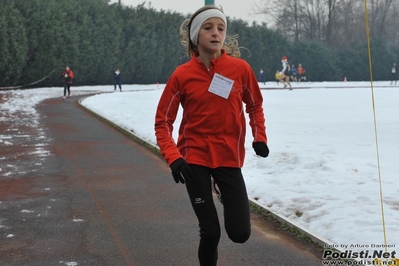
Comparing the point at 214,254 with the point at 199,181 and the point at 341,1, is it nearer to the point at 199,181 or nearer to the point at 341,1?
the point at 199,181

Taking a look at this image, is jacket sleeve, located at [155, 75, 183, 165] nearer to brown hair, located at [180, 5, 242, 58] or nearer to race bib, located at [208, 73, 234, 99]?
race bib, located at [208, 73, 234, 99]

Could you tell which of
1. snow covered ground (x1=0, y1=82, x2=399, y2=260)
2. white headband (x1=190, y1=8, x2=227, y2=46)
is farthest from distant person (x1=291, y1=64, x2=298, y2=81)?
white headband (x1=190, y1=8, x2=227, y2=46)

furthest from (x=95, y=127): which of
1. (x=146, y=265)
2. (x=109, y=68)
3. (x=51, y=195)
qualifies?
(x=109, y=68)

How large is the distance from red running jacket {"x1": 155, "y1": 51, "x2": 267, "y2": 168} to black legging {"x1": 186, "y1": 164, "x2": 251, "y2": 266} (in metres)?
0.07

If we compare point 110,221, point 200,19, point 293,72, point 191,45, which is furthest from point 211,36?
point 293,72

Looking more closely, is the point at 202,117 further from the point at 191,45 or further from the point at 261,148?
the point at 191,45

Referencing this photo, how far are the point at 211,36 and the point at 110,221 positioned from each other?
313 centimetres

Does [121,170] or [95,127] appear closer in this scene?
[121,170]

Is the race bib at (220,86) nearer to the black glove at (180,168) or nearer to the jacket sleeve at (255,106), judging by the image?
the jacket sleeve at (255,106)

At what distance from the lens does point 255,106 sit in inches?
161

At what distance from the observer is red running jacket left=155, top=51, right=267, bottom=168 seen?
3803 millimetres

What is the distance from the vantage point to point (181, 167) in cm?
359

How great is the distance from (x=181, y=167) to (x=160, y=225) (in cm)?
274

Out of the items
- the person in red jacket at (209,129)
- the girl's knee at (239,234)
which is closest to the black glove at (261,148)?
the person in red jacket at (209,129)
